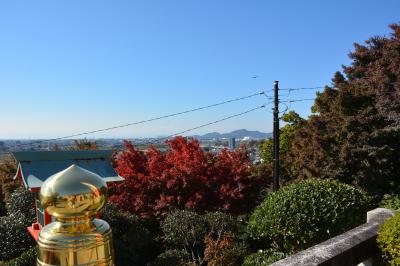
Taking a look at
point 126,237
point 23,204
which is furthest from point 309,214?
point 23,204

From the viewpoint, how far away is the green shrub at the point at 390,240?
10.8 feet

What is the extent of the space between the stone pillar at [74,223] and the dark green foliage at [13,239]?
30.4 ft

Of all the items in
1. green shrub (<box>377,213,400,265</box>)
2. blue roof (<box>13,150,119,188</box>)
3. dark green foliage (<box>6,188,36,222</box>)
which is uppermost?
blue roof (<box>13,150,119,188</box>)

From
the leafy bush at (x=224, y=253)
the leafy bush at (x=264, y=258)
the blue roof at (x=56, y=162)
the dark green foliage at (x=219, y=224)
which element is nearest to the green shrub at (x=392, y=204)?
the leafy bush at (x=264, y=258)

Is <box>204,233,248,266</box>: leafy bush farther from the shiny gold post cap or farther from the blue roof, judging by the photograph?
the shiny gold post cap

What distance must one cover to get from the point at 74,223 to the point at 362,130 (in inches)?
462

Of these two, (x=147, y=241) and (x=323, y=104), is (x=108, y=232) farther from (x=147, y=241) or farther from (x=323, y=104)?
(x=323, y=104)

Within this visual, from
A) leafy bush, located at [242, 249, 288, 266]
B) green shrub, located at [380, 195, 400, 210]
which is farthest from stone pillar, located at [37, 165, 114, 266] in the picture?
green shrub, located at [380, 195, 400, 210]

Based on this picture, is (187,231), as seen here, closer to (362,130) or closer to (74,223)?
(362,130)

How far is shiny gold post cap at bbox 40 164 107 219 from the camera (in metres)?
1.00

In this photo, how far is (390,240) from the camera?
11.0ft

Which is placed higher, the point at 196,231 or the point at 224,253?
the point at 196,231

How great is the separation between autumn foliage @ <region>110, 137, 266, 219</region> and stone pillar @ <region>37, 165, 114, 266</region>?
8544 mm

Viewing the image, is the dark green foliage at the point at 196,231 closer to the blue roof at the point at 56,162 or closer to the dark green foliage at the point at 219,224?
the dark green foliage at the point at 219,224
